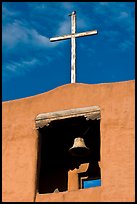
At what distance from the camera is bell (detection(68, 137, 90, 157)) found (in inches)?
641

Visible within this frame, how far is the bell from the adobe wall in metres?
0.78

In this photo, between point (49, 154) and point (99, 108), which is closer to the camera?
point (99, 108)

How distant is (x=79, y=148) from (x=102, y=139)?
0.90 m

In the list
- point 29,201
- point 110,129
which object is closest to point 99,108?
point 110,129

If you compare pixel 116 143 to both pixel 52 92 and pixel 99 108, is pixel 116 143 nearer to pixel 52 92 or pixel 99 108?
pixel 99 108

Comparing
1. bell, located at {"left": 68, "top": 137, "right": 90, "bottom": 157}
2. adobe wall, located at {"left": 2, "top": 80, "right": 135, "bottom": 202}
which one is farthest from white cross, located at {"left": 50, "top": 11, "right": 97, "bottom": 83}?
bell, located at {"left": 68, "top": 137, "right": 90, "bottom": 157}

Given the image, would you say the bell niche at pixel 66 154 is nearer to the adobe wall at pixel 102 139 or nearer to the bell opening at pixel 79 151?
the bell opening at pixel 79 151

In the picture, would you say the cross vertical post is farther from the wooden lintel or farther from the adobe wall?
the wooden lintel

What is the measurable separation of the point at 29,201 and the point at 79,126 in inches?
85.9

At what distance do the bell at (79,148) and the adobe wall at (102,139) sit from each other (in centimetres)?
78

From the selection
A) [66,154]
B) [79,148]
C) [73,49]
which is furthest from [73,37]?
[66,154]

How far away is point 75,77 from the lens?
16406 mm

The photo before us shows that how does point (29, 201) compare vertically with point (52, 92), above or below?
below

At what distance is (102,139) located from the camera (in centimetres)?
1553
